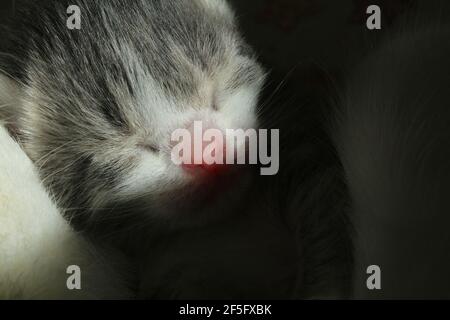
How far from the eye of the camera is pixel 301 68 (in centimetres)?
97

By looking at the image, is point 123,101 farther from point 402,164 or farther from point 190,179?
point 402,164

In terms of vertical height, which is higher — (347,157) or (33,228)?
(347,157)

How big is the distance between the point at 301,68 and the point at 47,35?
0.40 metres

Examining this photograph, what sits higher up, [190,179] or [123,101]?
[123,101]

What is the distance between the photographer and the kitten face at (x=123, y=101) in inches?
32.8

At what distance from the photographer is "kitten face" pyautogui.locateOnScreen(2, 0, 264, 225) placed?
0.83m

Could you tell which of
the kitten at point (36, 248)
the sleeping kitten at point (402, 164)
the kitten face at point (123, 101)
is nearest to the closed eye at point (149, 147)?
the kitten face at point (123, 101)

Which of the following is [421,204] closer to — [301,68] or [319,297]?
[319,297]

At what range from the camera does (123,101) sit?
828 mm

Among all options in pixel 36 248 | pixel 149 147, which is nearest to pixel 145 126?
pixel 149 147

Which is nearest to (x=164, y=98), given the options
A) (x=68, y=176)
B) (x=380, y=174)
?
(x=68, y=176)

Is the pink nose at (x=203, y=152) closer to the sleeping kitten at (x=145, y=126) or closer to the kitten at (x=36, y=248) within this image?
the sleeping kitten at (x=145, y=126)

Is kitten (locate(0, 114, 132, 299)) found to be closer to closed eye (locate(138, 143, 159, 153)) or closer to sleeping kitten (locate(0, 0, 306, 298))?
sleeping kitten (locate(0, 0, 306, 298))

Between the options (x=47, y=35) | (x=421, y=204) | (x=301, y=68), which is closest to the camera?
(x=421, y=204)
